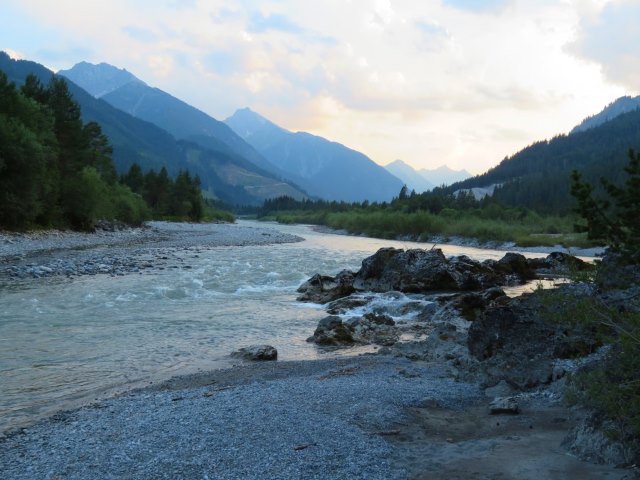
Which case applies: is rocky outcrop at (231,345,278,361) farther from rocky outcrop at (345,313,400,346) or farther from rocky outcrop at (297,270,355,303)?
rocky outcrop at (297,270,355,303)

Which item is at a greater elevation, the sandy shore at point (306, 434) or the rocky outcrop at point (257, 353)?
the sandy shore at point (306, 434)

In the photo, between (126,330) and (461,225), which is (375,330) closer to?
(126,330)

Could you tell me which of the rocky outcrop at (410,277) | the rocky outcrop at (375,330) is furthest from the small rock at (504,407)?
the rocky outcrop at (410,277)

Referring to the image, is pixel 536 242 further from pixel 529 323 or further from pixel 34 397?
pixel 34 397

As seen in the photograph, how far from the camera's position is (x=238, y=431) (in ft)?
21.7

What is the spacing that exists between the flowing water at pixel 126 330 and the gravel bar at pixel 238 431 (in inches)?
57.7

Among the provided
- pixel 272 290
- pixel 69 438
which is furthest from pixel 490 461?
pixel 272 290

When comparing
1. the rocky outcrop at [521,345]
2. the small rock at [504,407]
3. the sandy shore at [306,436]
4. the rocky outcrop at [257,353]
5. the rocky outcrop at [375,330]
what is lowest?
the rocky outcrop at [257,353]

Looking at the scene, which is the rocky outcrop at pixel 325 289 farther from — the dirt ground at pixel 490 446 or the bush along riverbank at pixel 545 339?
the dirt ground at pixel 490 446

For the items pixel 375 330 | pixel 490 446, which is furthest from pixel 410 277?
pixel 490 446

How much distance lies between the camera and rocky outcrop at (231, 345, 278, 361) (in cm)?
1237

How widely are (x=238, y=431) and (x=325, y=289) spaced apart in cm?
1714

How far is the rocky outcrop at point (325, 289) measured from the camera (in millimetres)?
22562

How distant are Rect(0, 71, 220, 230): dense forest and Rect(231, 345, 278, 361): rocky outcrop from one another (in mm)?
34366
